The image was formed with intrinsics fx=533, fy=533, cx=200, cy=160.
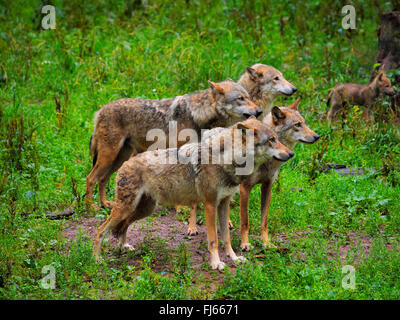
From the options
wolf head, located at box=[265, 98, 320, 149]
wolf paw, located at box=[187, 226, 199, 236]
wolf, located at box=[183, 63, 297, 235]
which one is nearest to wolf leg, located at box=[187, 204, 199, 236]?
wolf paw, located at box=[187, 226, 199, 236]

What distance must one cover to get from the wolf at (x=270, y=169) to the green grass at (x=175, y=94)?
0.26 metres

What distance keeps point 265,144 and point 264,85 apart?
2.32m

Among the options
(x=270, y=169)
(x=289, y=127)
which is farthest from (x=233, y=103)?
(x=270, y=169)

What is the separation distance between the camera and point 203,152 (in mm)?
6207

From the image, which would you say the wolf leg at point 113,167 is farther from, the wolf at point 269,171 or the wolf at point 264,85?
the wolf at point 269,171

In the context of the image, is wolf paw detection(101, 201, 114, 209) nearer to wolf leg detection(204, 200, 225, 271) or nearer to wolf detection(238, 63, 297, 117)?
wolf leg detection(204, 200, 225, 271)

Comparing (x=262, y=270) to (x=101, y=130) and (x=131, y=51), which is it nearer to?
(x=101, y=130)

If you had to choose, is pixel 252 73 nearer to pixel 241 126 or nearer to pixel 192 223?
pixel 241 126

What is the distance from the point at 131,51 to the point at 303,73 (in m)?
3.90

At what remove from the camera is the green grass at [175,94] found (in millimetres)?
5644

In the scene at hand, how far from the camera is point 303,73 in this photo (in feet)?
39.5

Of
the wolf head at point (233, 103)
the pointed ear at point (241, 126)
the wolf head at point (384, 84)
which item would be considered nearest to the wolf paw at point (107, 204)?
the wolf head at point (233, 103)

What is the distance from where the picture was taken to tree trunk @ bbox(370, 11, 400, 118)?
10.4 m
